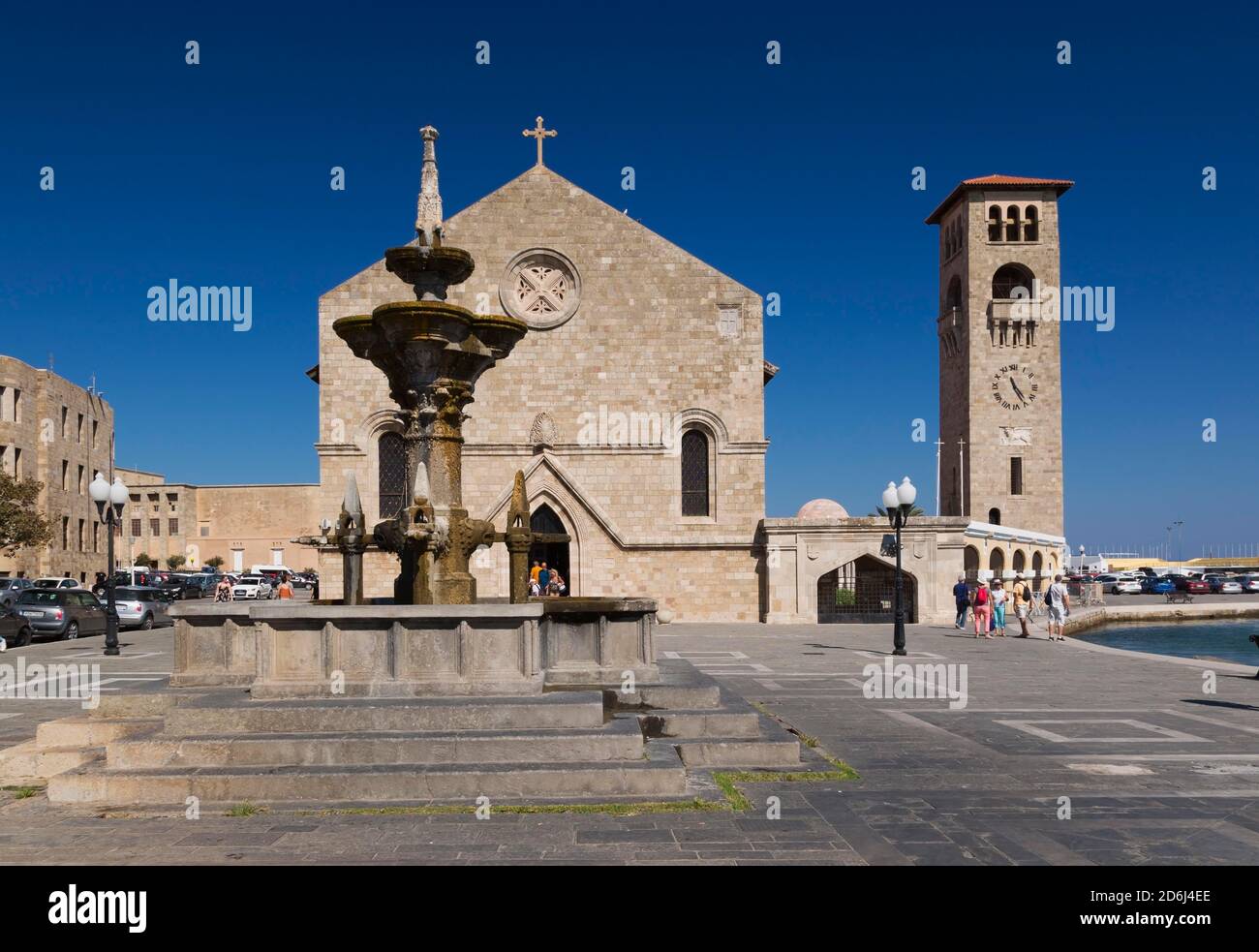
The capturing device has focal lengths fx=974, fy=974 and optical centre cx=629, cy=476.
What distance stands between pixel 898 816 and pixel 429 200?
8912 millimetres

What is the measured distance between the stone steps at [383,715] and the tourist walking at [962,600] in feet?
70.7

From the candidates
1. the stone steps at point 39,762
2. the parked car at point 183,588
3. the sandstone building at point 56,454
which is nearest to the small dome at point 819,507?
the parked car at point 183,588

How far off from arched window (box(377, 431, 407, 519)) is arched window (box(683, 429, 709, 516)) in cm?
858

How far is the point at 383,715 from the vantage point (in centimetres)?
883

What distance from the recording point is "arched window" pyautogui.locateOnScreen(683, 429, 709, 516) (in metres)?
30.0

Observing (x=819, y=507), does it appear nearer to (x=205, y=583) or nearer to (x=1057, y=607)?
(x=1057, y=607)

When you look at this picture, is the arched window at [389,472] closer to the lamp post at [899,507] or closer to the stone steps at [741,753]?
the lamp post at [899,507]

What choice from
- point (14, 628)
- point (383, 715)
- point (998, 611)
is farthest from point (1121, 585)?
point (383, 715)

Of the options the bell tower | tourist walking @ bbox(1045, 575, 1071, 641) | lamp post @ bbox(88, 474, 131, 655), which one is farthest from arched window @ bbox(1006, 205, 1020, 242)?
lamp post @ bbox(88, 474, 131, 655)

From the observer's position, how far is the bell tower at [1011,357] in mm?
53938

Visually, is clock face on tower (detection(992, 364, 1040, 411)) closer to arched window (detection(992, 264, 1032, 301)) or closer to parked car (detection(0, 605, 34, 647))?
arched window (detection(992, 264, 1032, 301))

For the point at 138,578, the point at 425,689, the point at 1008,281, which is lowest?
the point at 138,578
